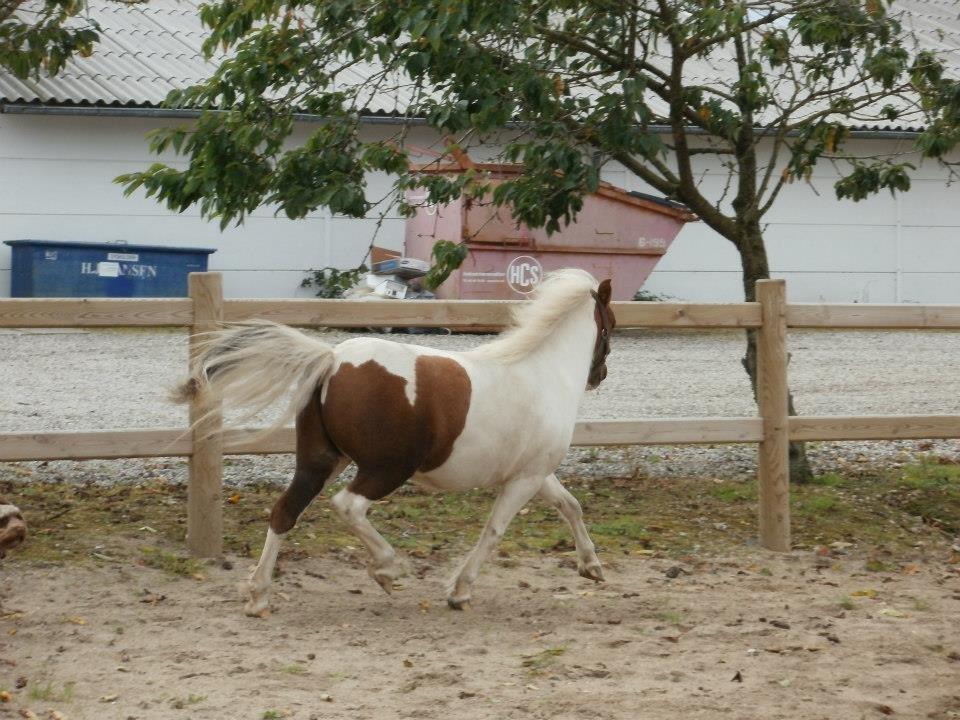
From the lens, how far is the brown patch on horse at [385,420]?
16.9ft

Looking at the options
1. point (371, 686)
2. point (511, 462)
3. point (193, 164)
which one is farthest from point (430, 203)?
point (371, 686)

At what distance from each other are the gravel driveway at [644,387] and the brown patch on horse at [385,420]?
1.95 m

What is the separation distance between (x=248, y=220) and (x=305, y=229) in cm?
81

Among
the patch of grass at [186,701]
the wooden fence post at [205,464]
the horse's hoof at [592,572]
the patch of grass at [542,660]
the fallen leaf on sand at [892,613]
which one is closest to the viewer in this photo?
the patch of grass at [186,701]

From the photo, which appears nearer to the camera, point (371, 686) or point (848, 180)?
point (371, 686)

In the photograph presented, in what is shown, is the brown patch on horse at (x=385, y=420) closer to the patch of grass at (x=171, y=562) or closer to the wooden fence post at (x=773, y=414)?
the patch of grass at (x=171, y=562)

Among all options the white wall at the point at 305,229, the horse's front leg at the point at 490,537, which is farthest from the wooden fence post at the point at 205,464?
the white wall at the point at 305,229

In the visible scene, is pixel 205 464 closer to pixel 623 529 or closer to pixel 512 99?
pixel 623 529

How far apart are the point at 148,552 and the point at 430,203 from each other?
2837mm

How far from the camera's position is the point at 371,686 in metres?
4.43

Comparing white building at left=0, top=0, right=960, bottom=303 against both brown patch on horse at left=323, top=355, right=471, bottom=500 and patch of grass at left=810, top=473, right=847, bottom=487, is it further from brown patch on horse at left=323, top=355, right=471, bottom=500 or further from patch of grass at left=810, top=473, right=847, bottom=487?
Answer: brown patch on horse at left=323, top=355, right=471, bottom=500

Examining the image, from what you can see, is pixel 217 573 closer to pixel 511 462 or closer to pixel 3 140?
pixel 511 462

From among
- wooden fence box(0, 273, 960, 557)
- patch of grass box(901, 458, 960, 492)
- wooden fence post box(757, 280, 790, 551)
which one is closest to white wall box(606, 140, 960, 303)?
patch of grass box(901, 458, 960, 492)

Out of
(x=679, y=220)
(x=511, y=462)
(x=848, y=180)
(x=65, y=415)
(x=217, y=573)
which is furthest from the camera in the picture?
(x=679, y=220)
